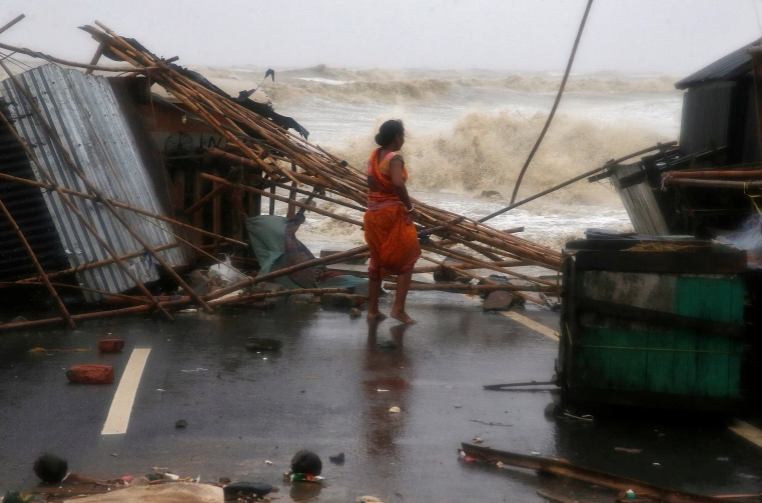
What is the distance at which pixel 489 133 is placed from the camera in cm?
3606

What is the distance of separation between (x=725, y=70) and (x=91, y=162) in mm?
7830

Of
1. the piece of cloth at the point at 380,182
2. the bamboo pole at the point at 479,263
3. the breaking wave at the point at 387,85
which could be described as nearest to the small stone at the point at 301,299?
the bamboo pole at the point at 479,263

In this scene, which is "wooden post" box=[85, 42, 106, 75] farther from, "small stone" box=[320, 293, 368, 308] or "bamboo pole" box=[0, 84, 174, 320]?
"small stone" box=[320, 293, 368, 308]

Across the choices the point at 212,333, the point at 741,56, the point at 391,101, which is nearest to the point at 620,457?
the point at 212,333

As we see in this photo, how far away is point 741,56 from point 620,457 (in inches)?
347

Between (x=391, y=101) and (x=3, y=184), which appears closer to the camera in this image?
(x=3, y=184)

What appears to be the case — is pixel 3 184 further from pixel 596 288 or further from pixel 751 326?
pixel 751 326

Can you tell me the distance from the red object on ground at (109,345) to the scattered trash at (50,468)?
2.84 m

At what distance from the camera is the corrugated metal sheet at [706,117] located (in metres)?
11.6

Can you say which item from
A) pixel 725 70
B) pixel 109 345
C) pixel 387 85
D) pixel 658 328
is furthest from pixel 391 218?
pixel 387 85

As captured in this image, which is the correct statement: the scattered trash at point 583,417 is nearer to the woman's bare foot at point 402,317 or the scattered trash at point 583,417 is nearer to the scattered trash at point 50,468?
the scattered trash at point 50,468

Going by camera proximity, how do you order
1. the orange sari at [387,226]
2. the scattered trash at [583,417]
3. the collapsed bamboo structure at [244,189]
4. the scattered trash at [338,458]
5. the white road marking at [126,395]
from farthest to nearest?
the collapsed bamboo structure at [244,189]
the orange sari at [387,226]
the scattered trash at [583,417]
the white road marking at [126,395]
the scattered trash at [338,458]

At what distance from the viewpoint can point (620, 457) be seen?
456 centimetres

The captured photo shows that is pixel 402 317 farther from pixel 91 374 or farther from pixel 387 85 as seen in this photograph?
pixel 387 85
